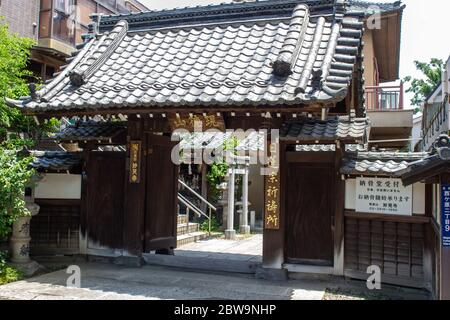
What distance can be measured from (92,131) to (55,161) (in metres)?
1.25

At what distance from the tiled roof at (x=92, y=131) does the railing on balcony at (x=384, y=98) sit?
35.0 ft

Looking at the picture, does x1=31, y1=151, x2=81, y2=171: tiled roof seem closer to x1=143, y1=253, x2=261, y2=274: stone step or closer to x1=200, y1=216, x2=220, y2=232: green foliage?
x1=143, y1=253, x2=261, y2=274: stone step

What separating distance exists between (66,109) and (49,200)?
114 inches

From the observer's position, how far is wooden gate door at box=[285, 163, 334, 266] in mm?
9781

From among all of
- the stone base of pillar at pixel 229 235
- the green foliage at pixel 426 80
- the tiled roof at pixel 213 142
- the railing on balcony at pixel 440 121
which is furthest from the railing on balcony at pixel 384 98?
the green foliage at pixel 426 80

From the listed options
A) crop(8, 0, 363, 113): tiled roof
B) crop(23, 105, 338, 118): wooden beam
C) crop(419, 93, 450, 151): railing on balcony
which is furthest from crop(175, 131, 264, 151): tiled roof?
crop(23, 105, 338, 118): wooden beam

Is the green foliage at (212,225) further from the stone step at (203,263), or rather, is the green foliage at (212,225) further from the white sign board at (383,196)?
the white sign board at (383,196)

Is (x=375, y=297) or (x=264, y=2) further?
(x=264, y=2)

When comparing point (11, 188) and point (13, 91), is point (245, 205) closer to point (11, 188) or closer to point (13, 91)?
point (13, 91)

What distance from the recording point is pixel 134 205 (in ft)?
35.6

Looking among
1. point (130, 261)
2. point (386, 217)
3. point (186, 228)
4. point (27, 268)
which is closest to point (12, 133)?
point (27, 268)

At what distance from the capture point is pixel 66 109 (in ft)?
32.6

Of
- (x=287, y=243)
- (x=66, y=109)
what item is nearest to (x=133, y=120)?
(x=66, y=109)

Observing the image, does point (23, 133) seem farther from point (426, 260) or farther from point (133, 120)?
point (426, 260)
